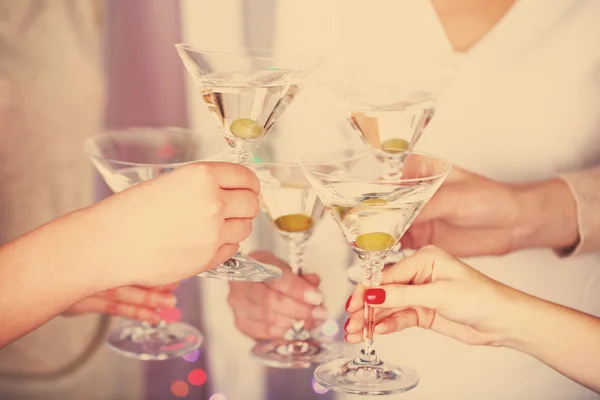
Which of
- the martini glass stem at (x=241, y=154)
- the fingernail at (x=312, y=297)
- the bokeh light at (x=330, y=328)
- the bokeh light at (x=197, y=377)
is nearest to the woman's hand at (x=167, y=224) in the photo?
the martini glass stem at (x=241, y=154)

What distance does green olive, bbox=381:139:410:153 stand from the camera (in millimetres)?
1107

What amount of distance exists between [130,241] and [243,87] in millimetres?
249

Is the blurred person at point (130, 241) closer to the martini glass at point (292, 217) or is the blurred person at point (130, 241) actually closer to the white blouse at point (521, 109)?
the martini glass at point (292, 217)

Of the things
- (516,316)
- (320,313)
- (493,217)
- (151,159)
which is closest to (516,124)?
(493,217)

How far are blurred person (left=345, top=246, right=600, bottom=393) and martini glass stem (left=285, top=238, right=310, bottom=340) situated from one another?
0.62ft

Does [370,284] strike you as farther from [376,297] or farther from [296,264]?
[296,264]

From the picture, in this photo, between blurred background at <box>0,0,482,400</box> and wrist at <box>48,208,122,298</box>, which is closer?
wrist at <box>48,208,122,298</box>

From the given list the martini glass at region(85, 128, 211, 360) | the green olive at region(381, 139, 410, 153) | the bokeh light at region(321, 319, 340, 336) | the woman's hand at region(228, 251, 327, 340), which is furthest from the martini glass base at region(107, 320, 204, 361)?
the green olive at region(381, 139, 410, 153)

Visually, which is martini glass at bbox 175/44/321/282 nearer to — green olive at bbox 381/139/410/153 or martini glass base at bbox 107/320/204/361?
green olive at bbox 381/139/410/153

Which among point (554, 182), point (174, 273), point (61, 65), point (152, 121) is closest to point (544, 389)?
point (554, 182)

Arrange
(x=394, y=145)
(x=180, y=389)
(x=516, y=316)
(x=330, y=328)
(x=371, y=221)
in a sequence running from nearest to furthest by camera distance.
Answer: (x=371, y=221), (x=516, y=316), (x=394, y=145), (x=330, y=328), (x=180, y=389)

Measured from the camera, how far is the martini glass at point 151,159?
120 cm

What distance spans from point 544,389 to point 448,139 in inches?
17.7

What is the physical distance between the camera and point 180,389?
1434 mm
